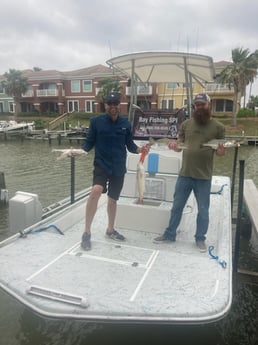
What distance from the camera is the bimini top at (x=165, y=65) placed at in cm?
484

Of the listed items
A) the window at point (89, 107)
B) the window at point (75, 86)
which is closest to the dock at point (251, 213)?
the window at point (89, 107)

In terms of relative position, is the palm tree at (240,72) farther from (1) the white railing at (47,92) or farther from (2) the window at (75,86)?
(1) the white railing at (47,92)

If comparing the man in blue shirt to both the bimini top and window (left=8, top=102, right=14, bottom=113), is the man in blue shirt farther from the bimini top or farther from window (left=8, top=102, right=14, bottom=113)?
window (left=8, top=102, right=14, bottom=113)

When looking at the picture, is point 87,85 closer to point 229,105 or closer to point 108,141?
point 229,105

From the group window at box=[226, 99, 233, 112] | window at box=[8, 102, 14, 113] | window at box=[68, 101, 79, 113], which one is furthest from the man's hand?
window at box=[8, 102, 14, 113]

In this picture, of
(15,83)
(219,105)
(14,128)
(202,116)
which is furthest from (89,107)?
(202,116)

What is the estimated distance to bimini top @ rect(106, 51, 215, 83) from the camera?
484cm

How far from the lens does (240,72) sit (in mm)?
31562

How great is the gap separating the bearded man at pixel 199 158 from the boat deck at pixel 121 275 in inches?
12.7

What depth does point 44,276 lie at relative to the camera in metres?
3.05

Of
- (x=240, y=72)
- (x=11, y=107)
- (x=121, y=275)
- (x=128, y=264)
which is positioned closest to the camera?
(x=121, y=275)

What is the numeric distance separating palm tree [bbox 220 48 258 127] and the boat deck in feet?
98.3

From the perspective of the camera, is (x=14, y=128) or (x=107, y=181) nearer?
(x=107, y=181)

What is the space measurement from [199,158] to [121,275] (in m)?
1.63
